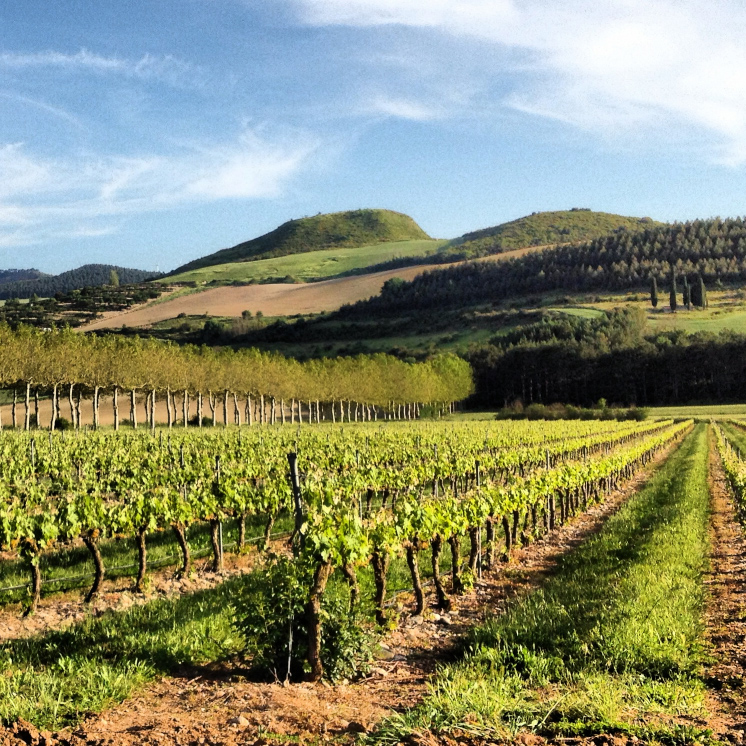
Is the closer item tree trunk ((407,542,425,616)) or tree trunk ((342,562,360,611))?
tree trunk ((342,562,360,611))

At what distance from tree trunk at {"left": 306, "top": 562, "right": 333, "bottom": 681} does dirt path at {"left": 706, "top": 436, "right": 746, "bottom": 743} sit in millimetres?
3546

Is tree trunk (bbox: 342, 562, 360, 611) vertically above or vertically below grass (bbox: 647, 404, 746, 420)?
above

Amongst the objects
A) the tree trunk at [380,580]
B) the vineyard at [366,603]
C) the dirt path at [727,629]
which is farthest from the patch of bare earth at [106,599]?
the dirt path at [727,629]

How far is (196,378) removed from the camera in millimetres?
68375

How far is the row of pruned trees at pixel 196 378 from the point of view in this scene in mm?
55469

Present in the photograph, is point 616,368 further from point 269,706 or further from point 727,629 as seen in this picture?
point 269,706

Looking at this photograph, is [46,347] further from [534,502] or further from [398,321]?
[398,321]

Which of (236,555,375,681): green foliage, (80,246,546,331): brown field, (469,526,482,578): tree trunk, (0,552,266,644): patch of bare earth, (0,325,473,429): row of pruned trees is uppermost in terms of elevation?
Answer: (80,246,546,331): brown field

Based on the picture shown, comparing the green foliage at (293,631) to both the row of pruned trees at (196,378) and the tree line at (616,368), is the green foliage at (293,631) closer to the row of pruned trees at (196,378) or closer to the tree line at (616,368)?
the row of pruned trees at (196,378)

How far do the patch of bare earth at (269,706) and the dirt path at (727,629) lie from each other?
1.49 m

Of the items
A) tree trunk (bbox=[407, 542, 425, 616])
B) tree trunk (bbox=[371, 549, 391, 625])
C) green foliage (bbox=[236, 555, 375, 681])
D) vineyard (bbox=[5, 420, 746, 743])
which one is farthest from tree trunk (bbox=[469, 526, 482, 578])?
green foliage (bbox=[236, 555, 375, 681])

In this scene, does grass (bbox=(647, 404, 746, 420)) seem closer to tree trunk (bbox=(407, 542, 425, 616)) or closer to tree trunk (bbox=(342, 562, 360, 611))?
tree trunk (bbox=(407, 542, 425, 616))

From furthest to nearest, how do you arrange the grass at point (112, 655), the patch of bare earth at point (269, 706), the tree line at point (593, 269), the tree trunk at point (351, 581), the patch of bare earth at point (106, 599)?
the tree line at point (593, 269) → the patch of bare earth at point (106, 599) → the tree trunk at point (351, 581) → the grass at point (112, 655) → the patch of bare earth at point (269, 706)

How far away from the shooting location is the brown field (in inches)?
→ 6447
